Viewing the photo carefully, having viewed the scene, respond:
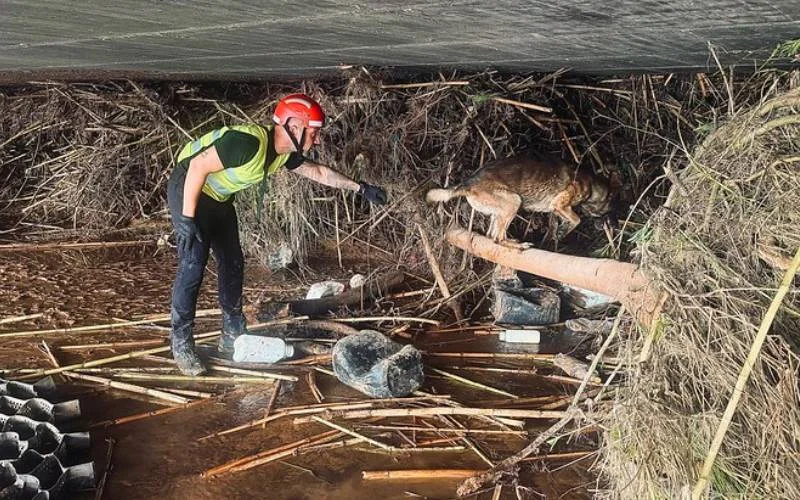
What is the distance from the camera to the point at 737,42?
345cm

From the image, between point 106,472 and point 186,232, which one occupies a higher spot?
point 186,232

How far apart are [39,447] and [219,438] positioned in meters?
1.04

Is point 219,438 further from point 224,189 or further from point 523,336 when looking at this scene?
point 523,336

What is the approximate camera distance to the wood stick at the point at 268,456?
4.13 metres

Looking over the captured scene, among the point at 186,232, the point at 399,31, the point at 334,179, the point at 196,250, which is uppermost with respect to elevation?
the point at 399,31

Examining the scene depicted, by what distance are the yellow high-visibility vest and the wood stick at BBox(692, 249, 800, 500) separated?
138 inches

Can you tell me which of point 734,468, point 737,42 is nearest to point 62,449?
point 734,468

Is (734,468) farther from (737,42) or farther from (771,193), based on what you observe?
(737,42)

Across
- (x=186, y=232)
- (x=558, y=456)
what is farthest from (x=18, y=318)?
(x=558, y=456)

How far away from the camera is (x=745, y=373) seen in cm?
226

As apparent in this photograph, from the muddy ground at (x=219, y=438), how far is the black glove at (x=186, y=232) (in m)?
1.07

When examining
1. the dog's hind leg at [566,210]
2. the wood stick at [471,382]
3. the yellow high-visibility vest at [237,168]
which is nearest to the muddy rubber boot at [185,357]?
the yellow high-visibility vest at [237,168]

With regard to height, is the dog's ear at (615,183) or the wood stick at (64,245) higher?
the dog's ear at (615,183)

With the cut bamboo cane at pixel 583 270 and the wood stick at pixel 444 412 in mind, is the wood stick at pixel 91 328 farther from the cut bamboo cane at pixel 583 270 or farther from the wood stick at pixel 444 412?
the cut bamboo cane at pixel 583 270
